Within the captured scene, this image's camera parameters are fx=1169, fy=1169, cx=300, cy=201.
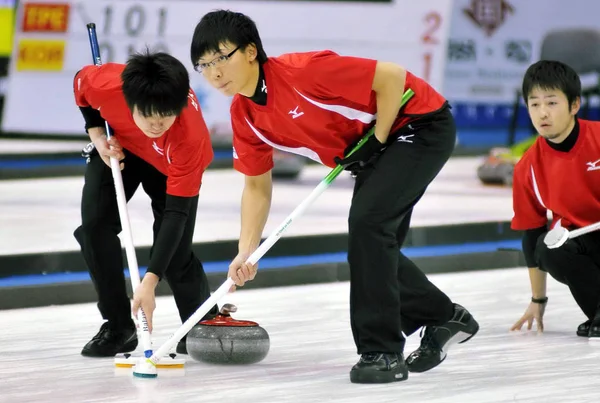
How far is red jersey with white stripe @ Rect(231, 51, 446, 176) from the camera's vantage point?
2783mm

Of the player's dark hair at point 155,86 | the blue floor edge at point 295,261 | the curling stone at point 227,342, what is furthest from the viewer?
the blue floor edge at point 295,261

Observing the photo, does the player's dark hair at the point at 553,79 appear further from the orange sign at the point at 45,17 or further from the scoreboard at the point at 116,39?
the orange sign at the point at 45,17

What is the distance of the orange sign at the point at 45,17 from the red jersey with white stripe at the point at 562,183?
6222 millimetres

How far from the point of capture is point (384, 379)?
2.84 metres

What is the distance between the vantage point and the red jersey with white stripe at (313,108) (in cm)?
278

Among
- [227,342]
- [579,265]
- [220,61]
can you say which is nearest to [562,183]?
[579,265]

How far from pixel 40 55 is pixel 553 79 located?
6395mm

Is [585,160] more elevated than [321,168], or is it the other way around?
[585,160]

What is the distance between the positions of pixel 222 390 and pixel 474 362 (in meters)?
0.75

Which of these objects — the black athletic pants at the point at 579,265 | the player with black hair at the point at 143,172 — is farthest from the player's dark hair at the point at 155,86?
the black athletic pants at the point at 579,265

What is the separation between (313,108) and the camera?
2.83 metres

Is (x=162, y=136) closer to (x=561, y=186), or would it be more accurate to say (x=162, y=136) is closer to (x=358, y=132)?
(x=358, y=132)

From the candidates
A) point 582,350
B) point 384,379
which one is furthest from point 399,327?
point 582,350

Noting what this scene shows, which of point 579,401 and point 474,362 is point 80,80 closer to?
point 474,362
